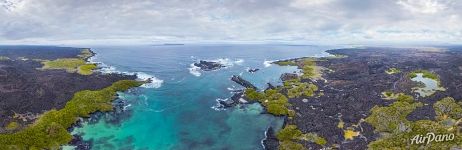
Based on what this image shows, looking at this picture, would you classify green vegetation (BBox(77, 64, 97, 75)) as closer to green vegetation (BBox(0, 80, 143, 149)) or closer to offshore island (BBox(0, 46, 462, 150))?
offshore island (BBox(0, 46, 462, 150))

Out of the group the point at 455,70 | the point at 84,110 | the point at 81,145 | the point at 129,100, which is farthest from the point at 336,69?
the point at 81,145

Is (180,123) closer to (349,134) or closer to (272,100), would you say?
(272,100)

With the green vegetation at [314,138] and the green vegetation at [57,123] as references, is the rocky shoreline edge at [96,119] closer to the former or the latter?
the green vegetation at [57,123]

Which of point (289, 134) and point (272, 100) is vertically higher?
point (272, 100)

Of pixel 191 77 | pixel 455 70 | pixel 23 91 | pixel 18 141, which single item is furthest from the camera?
pixel 455 70

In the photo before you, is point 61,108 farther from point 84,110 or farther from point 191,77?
point 191,77

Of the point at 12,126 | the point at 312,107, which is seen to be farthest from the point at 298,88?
the point at 12,126

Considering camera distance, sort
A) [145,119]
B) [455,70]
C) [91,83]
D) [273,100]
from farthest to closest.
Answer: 1. [455,70]
2. [91,83]
3. [273,100]
4. [145,119]
